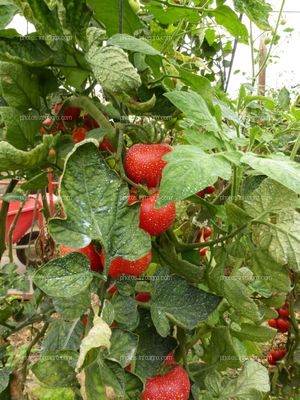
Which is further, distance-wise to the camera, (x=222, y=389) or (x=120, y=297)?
(x=222, y=389)

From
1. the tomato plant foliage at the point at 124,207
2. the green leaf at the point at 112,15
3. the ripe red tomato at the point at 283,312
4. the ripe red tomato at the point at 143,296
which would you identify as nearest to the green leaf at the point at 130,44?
the tomato plant foliage at the point at 124,207

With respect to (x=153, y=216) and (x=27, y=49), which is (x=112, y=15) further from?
(x=153, y=216)

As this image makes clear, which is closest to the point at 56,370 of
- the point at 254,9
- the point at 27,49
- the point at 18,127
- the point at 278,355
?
the point at 18,127

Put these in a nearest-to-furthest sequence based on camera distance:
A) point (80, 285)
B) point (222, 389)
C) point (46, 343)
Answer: point (80, 285)
point (46, 343)
point (222, 389)

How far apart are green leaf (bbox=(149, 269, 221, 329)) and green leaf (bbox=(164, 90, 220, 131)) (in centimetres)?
18

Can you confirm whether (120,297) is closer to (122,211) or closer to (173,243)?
(122,211)

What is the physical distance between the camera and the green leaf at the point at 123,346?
0.41 metres

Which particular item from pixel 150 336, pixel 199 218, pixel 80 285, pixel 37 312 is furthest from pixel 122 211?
pixel 199 218

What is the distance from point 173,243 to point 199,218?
25cm

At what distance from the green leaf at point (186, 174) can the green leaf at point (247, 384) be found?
351 mm

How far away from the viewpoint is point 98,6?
579mm

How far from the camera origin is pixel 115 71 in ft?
1.52

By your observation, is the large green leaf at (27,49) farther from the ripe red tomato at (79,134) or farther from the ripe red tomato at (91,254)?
the ripe red tomato at (91,254)

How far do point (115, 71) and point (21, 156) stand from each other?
0.43 ft
